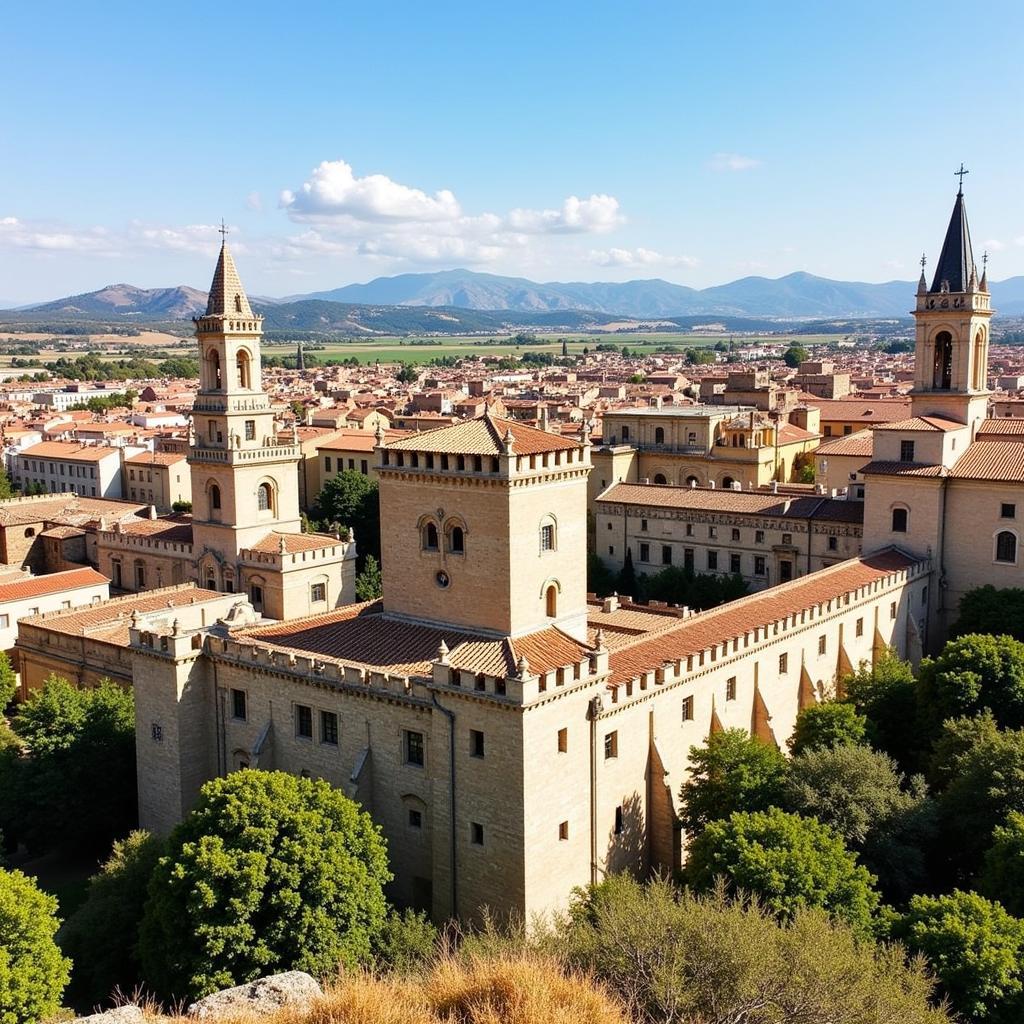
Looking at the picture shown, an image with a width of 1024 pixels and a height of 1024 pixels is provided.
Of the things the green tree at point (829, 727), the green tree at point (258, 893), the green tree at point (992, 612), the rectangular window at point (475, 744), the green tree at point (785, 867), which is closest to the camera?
the green tree at point (258, 893)

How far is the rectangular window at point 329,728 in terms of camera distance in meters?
33.8

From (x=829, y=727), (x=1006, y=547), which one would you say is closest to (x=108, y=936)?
(x=829, y=727)

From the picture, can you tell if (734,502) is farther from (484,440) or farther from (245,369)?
(484,440)

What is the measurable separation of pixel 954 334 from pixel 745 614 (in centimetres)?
2572

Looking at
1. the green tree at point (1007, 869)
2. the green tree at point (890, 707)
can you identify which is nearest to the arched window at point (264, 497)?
the green tree at point (890, 707)

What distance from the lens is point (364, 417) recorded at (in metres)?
126

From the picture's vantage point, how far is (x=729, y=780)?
32500 mm

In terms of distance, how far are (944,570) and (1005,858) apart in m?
29.4

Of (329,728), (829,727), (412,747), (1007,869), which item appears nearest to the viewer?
(1007,869)

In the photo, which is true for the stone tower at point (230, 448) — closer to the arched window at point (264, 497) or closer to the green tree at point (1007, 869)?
the arched window at point (264, 497)

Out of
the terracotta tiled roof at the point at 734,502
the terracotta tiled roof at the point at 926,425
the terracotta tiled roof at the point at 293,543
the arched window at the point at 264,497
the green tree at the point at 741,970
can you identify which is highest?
the terracotta tiled roof at the point at 926,425

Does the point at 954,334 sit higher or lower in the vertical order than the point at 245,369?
higher

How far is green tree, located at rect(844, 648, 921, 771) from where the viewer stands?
136ft

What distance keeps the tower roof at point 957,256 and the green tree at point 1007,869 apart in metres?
37.1
